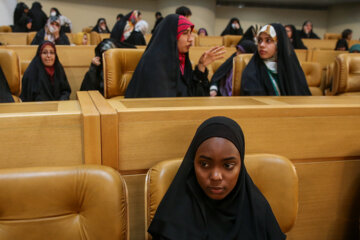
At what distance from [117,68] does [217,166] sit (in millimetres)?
1986

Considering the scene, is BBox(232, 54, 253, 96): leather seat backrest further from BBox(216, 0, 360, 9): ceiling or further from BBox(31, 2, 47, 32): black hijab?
BBox(216, 0, 360, 9): ceiling

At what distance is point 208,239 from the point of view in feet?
3.52

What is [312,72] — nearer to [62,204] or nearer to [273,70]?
[273,70]

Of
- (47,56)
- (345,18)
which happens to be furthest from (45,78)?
(345,18)

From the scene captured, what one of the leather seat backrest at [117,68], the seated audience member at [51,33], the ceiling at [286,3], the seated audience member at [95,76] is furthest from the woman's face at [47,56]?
the ceiling at [286,3]

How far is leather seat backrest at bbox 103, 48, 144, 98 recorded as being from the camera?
110 inches

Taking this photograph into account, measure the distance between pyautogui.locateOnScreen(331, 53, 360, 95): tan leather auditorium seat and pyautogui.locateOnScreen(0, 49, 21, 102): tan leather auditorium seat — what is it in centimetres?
239

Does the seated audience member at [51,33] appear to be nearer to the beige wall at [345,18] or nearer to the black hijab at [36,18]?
the black hijab at [36,18]

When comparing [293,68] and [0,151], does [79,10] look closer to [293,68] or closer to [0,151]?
[293,68]

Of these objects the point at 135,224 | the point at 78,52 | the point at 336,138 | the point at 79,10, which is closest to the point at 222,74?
the point at 78,52

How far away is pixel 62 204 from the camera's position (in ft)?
3.34

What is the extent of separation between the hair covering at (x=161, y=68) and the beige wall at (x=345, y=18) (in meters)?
13.9

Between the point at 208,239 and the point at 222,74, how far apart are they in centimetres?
264

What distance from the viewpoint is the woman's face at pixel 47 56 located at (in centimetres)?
366
